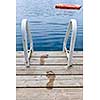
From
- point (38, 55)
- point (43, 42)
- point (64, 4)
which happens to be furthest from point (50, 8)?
point (38, 55)

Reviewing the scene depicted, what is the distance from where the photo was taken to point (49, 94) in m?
1.88

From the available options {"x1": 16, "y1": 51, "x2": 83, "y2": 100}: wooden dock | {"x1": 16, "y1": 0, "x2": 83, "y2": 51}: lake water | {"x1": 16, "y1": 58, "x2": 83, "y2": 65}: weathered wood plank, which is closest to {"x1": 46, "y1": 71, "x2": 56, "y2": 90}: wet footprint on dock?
{"x1": 16, "y1": 51, "x2": 83, "y2": 100}: wooden dock

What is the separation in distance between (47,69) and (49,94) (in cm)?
69

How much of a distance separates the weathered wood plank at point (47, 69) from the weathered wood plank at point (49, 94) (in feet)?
1.45

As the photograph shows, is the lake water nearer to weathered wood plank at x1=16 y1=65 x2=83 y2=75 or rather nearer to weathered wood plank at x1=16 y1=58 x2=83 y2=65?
weathered wood plank at x1=16 y1=58 x2=83 y2=65

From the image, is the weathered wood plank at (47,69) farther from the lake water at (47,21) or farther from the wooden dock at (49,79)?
the lake water at (47,21)

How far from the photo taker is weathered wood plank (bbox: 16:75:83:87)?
6.81ft

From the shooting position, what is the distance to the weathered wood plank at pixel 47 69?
95.6 inches

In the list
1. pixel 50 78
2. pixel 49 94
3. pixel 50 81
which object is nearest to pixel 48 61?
pixel 50 78

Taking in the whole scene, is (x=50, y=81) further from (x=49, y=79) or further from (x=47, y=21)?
(x=47, y=21)

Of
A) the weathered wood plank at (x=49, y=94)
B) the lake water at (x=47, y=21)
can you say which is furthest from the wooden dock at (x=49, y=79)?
the lake water at (x=47, y=21)
